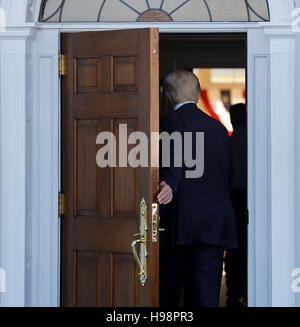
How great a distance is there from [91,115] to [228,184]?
93 centimetres

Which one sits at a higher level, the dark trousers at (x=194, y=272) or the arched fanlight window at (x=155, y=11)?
the arched fanlight window at (x=155, y=11)

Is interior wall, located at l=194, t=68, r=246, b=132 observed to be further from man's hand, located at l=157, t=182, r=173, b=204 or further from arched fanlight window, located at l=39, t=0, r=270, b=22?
man's hand, located at l=157, t=182, r=173, b=204

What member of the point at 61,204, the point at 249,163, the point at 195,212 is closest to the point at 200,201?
the point at 195,212

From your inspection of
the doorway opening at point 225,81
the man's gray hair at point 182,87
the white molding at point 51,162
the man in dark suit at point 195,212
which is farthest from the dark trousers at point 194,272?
the man's gray hair at point 182,87

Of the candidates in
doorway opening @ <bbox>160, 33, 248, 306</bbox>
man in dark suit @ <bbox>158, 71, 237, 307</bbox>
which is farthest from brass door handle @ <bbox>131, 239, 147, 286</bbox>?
doorway opening @ <bbox>160, 33, 248, 306</bbox>

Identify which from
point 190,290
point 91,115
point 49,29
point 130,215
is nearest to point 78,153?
point 91,115

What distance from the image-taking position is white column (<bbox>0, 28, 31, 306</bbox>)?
409 cm

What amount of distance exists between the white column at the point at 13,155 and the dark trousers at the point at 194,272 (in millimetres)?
Result: 892

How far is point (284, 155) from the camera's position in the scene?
13.2 feet

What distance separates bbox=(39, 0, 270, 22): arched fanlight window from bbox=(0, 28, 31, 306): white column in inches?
12.8

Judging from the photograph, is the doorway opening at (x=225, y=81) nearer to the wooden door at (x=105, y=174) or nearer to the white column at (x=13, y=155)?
the wooden door at (x=105, y=174)

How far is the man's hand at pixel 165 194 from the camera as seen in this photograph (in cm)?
357

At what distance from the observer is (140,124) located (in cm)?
364

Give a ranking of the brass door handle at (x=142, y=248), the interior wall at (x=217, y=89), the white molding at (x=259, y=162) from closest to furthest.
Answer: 1. the brass door handle at (x=142, y=248)
2. the white molding at (x=259, y=162)
3. the interior wall at (x=217, y=89)
